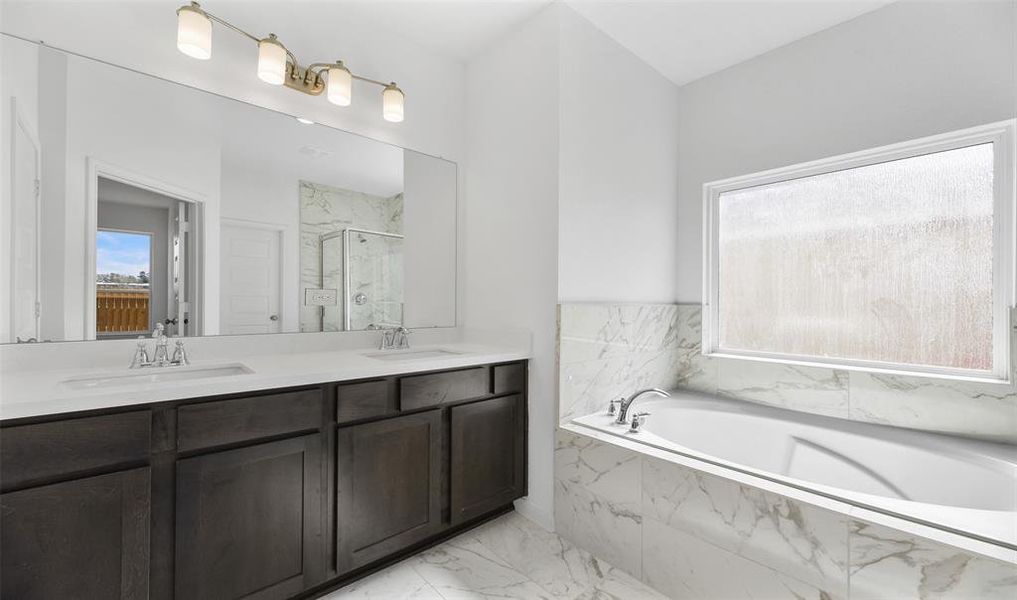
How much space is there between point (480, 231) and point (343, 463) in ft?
4.73

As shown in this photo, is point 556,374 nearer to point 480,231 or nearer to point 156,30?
point 480,231

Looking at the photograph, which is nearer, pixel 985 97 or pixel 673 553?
pixel 673 553

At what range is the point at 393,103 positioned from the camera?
2127mm

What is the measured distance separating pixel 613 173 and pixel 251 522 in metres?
2.29

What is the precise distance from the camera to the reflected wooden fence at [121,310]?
1.51m

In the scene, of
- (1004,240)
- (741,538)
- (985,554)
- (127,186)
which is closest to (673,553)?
(741,538)

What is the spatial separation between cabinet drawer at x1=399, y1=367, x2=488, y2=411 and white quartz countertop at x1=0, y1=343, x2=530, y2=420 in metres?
0.04

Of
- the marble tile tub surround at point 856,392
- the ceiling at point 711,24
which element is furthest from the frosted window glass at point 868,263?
the ceiling at point 711,24

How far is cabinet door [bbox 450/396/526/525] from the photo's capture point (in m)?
1.93

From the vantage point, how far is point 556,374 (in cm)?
207

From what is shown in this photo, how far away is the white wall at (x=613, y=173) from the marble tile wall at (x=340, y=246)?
935mm

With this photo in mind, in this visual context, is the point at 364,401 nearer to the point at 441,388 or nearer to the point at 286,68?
the point at 441,388

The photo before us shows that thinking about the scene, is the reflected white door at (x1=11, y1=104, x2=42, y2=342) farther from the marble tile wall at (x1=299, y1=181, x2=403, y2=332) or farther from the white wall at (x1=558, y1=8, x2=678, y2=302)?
the white wall at (x1=558, y1=8, x2=678, y2=302)

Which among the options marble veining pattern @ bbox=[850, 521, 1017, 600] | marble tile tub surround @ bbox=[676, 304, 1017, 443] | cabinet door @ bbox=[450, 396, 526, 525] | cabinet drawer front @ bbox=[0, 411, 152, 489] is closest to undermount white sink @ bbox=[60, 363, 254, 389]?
cabinet drawer front @ bbox=[0, 411, 152, 489]
